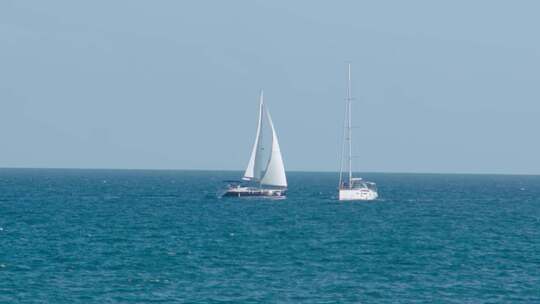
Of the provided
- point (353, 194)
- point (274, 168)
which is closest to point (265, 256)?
point (274, 168)

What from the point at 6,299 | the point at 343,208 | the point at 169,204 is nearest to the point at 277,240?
the point at 6,299

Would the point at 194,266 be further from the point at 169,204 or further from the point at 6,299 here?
the point at 169,204

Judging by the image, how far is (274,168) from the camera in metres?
141

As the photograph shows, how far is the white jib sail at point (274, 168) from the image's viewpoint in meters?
139

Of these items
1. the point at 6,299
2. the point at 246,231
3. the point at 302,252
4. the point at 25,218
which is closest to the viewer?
the point at 6,299

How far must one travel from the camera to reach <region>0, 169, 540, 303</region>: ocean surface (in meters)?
56.4

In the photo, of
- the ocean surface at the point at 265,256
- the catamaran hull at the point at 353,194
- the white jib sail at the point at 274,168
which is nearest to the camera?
the ocean surface at the point at 265,256

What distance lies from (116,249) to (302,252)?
15195mm

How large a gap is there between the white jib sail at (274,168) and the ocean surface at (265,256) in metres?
17.4

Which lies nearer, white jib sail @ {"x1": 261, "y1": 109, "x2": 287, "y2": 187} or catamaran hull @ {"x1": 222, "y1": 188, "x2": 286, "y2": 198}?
white jib sail @ {"x1": 261, "y1": 109, "x2": 287, "y2": 187}

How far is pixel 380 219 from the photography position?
363 ft

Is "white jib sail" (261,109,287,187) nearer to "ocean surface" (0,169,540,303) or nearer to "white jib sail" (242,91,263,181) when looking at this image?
"white jib sail" (242,91,263,181)

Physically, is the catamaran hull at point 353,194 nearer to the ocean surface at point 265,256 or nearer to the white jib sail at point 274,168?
the white jib sail at point 274,168

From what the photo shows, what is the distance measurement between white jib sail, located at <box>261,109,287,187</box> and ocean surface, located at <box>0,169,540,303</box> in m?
17.4
